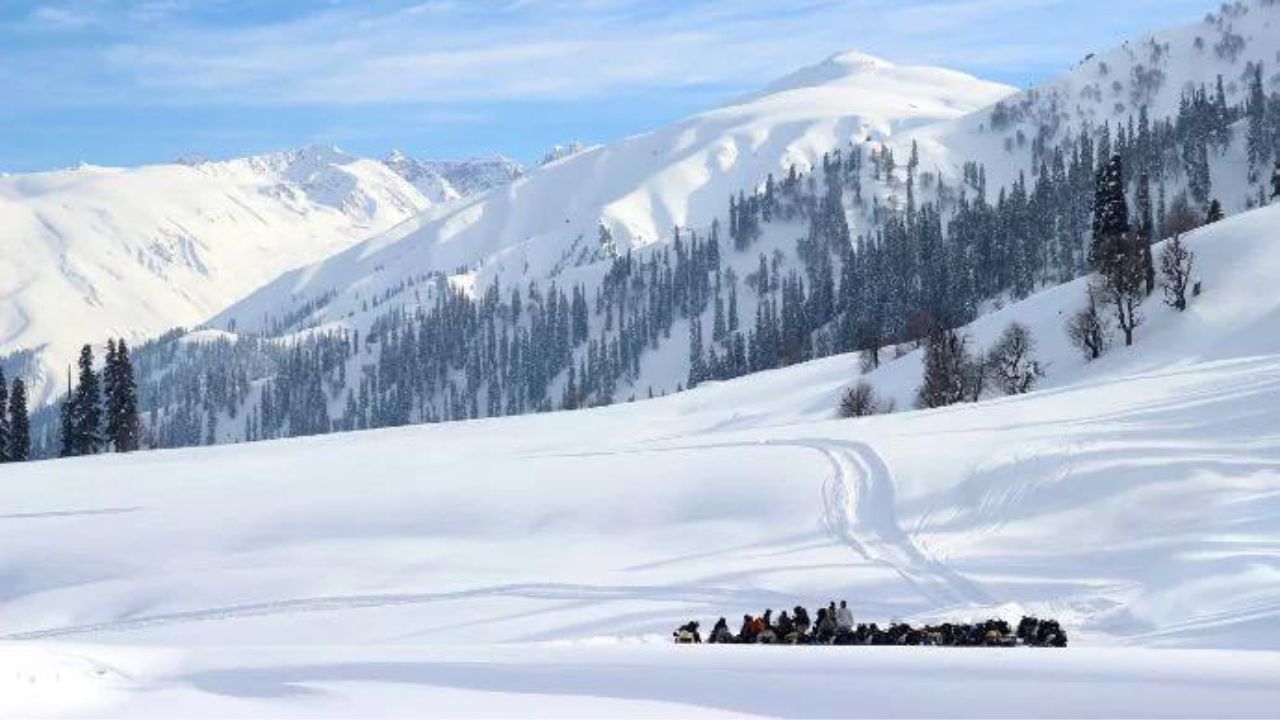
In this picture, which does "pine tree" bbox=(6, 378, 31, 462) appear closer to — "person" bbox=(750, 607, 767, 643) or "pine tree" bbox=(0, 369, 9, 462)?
"pine tree" bbox=(0, 369, 9, 462)

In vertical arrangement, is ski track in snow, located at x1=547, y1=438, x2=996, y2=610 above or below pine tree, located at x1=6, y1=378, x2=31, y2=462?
below

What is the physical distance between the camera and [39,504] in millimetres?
42531

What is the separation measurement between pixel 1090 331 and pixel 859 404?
1634cm

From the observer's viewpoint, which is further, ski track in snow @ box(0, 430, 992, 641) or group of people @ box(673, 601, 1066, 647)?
ski track in snow @ box(0, 430, 992, 641)

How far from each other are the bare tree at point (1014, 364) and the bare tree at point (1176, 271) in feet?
32.4

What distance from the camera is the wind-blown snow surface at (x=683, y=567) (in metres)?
10.7

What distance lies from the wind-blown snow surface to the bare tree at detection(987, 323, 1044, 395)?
19.1m

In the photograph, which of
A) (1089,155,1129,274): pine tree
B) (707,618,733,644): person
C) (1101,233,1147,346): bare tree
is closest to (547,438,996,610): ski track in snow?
(707,618,733,644): person

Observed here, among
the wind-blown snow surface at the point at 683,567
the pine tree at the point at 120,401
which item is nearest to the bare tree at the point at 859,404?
the wind-blown snow surface at the point at 683,567

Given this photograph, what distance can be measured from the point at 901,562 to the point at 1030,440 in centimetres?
1163

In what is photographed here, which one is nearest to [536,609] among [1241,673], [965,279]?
[1241,673]

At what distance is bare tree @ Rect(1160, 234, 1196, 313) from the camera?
72812mm

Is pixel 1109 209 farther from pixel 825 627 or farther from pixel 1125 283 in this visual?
pixel 825 627

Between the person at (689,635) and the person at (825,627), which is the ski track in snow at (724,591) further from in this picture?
the person at (689,635)
